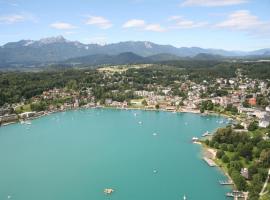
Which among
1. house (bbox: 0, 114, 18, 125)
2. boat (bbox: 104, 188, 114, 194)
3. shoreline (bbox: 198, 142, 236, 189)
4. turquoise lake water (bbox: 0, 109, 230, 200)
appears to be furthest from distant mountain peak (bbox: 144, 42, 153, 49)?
boat (bbox: 104, 188, 114, 194)

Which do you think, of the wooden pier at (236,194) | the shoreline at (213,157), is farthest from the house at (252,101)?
the wooden pier at (236,194)

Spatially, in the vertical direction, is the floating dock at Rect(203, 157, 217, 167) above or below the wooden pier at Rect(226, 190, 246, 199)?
below

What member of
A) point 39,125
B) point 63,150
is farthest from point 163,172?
point 39,125

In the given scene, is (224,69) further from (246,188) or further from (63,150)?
(246,188)

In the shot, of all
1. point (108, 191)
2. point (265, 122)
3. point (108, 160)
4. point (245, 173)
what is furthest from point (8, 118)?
point (245, 173)

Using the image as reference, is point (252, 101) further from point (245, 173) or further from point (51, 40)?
point (51, 40)

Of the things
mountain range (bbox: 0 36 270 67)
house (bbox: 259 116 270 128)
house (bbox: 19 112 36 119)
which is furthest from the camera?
mountain range (bbox: 0 36 270 67)

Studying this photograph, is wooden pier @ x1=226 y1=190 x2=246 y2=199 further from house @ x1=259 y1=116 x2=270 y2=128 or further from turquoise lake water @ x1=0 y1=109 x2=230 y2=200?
house @ x1=259 y1=116 x2=270 y2=128

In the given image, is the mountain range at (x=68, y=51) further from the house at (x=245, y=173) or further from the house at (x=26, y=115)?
the house at (x=245, y=173)
